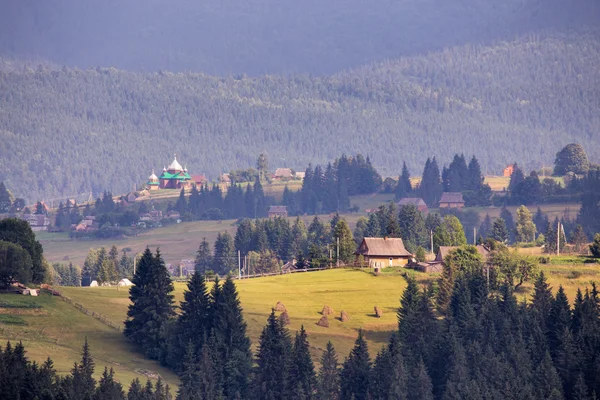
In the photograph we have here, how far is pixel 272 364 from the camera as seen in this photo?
125 m

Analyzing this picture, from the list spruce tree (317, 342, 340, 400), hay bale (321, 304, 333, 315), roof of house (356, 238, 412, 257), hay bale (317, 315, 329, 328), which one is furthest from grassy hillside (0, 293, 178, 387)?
roof of house (356, 238, 412, 257)

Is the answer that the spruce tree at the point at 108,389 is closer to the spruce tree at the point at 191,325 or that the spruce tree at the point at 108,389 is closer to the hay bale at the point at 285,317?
the spruce tree at the point at 191,325

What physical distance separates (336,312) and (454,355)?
1037 inches

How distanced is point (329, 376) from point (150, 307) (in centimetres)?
2396

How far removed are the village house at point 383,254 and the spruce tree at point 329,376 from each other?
5903 cm

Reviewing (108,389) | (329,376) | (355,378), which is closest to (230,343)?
(329,376)

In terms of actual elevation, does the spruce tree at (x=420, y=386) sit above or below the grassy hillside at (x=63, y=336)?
below

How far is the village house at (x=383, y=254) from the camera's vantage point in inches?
7303

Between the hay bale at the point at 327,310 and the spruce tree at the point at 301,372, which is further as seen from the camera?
the hay bale at the point at 327,310

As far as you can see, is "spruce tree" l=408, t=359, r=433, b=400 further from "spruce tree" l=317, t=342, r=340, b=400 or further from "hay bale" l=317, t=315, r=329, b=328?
"hay bale" l=317, t=315, r=329, b=328

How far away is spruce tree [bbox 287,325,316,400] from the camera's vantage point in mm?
121688

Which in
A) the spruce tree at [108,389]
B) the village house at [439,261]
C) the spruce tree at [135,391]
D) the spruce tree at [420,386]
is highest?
the village house at [439,261]

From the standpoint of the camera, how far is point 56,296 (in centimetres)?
14712

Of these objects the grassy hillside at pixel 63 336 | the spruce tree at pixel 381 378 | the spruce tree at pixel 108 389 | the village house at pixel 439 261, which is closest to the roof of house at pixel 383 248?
the village house at pixel 439 261
